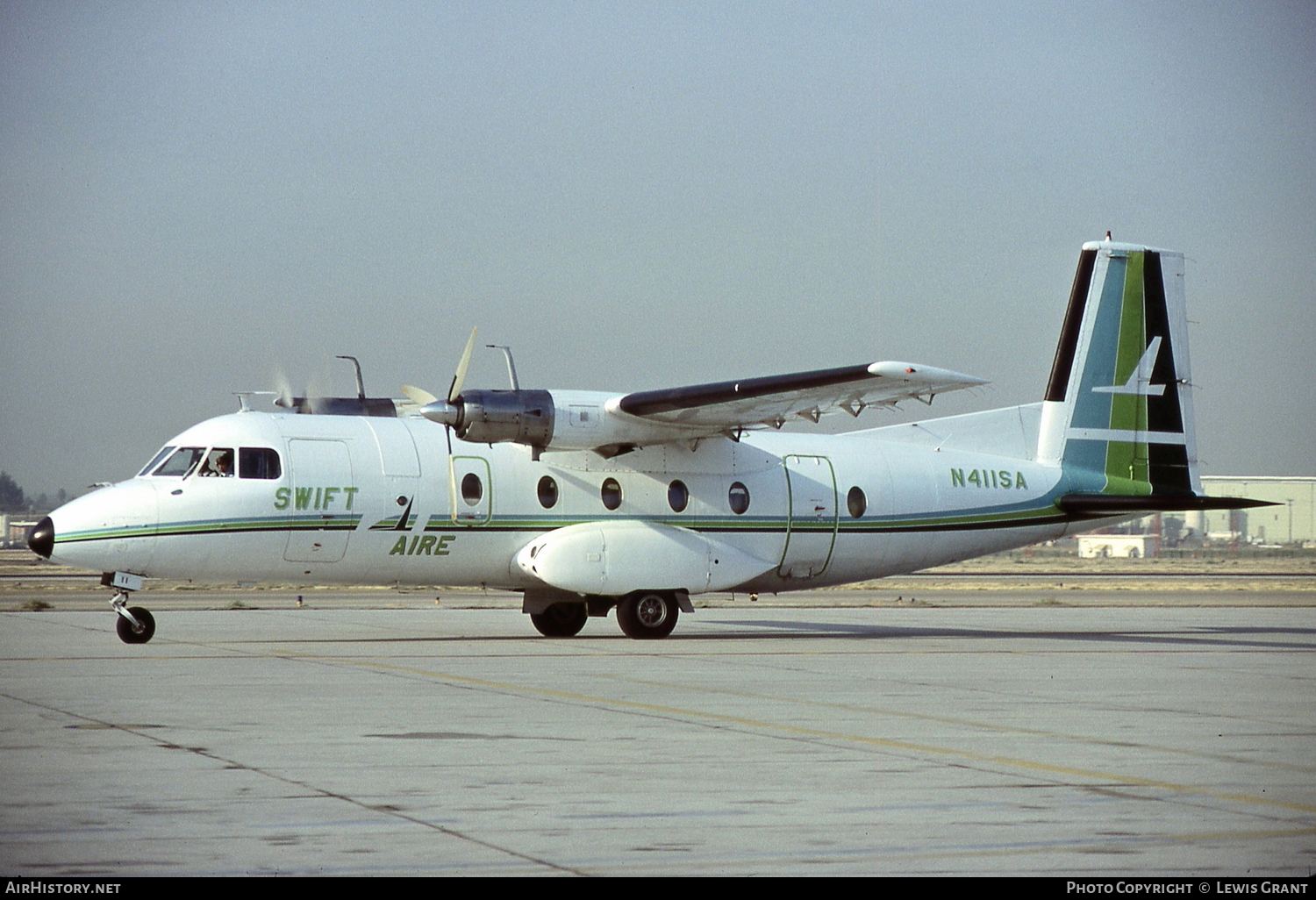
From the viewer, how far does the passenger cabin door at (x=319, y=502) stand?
19.7 metres

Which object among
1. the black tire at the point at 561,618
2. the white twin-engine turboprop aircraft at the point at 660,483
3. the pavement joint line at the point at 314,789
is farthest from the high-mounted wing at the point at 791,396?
the pavement joint line at the point at 314,789

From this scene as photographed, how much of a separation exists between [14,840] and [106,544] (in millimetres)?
12571

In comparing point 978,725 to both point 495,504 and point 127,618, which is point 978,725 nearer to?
point 495,504

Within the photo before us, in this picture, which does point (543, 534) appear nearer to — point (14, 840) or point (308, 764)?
point (308, 764)

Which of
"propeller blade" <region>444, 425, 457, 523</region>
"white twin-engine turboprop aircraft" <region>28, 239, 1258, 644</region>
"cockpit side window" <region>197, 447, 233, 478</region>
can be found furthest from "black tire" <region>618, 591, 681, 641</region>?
"cockpit side window" <region>197, 447, 233, 478</region>

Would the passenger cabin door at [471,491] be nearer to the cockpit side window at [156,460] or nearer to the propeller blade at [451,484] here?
the propeller blade at [451,484]

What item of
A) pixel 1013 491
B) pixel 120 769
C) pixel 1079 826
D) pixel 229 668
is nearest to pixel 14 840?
pixel 120 769

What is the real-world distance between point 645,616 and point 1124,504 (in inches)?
342

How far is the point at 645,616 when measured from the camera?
21.6 meters

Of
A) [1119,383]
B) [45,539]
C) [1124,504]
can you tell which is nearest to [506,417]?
[45,539]

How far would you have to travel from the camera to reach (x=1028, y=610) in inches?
1249

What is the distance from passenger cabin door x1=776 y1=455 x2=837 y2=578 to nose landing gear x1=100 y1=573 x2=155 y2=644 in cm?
945

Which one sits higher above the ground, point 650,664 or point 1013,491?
point 1013,491

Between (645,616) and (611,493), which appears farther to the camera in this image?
(611,493)
